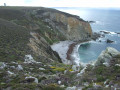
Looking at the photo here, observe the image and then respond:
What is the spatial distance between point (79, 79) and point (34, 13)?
244ft

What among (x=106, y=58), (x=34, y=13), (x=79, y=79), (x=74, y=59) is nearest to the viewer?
(x=79, y=79)

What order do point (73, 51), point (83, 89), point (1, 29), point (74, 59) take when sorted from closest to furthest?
point (83, 89), point (1, 29), point (74, 59), point (73, 51)

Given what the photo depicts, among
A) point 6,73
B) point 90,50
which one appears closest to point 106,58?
point 6,73

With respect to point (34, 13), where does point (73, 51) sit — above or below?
below

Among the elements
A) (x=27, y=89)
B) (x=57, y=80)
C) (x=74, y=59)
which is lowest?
(x=74, y=59)

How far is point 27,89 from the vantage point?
8.13m

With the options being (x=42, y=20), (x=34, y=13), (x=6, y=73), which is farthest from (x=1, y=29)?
(x=34, y=13)

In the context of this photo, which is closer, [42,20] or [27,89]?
[27,89]

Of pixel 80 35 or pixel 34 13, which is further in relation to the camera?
pixel 34 13

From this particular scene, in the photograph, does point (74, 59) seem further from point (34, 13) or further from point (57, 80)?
point (34, 13)

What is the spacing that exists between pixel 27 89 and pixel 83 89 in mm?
3599

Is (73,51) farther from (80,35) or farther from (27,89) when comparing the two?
(27,89)

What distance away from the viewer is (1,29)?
106 feet

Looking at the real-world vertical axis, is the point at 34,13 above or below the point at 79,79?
above
